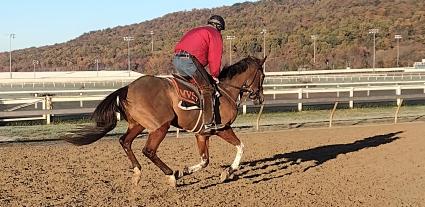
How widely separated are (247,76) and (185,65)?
1396 mm

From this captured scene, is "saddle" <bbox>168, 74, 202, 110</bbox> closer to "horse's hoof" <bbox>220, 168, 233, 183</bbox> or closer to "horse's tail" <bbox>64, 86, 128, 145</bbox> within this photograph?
"horse's tail" <bbox>64, 86, 128, 145</bbox>

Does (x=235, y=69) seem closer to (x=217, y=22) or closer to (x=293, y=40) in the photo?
(x=217, y=22)

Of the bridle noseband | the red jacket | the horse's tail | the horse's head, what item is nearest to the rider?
the red jacket

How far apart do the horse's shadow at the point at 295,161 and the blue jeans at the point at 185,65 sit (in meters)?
1.89

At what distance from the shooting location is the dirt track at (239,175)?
7914 millimetres

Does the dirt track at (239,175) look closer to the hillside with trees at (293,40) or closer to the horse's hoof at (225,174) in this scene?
the horse's hoof at (225,174)

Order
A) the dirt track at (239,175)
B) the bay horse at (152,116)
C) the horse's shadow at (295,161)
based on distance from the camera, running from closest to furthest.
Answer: the dirt track at (239,175) → the bay horse at (152,116) → the horse's shadow at (295,161)

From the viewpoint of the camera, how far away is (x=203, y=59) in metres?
8.81

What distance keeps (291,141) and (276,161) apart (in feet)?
11.6

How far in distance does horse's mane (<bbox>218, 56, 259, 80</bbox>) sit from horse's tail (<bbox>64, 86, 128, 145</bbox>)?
174cm

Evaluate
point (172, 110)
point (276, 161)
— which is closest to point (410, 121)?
point (276, 161)

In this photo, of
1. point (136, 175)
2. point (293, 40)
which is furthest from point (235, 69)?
point (293, 40)

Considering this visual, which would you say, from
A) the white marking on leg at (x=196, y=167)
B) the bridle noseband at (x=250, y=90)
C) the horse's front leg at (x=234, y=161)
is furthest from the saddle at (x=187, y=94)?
the bridle noseband at (x=250, y=90)

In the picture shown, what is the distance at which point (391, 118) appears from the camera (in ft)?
70.3
